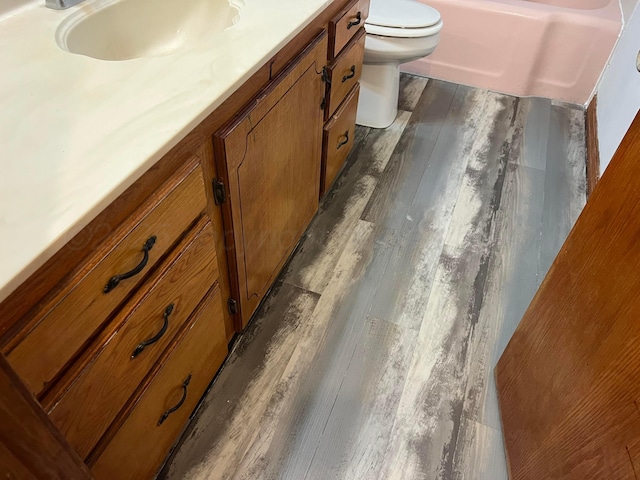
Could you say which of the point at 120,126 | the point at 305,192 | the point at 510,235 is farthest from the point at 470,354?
the point at 120,126

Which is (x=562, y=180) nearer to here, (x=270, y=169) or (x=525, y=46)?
(x=525, y=46)

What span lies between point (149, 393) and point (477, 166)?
1.70 m

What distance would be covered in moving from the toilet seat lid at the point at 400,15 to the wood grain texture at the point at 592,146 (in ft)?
2.97

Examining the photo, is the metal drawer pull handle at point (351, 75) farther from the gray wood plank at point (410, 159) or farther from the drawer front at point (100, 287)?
the drawer front at point (100, 287)

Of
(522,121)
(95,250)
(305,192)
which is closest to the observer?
(95,250)

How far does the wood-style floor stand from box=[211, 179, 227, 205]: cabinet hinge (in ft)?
1.93

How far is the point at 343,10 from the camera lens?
1373 millimetres

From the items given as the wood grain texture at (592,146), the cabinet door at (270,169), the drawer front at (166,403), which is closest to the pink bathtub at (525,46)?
the wood grain texture at (592,146)

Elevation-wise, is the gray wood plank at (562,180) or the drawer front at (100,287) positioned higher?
the drawer front at (100,287)

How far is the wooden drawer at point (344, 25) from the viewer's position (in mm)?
1335

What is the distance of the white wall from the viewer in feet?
6.31

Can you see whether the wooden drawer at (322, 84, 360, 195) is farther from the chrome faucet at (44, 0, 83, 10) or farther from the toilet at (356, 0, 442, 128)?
the chrome faucet at (44, 0, 83, 10)

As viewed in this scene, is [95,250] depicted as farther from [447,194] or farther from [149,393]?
[447,194]

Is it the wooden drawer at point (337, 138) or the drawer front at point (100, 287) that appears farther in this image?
the wooden drawer at point (337, 138)
